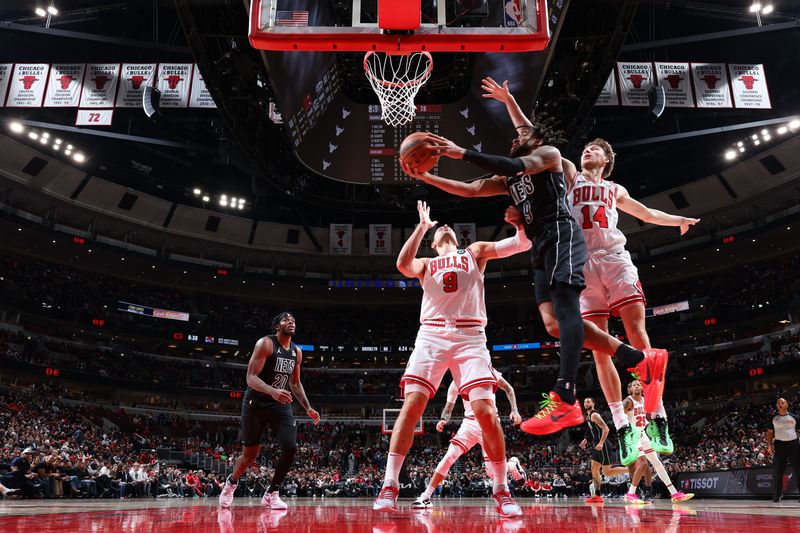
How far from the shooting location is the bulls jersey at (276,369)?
6.86 meters

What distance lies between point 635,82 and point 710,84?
197 cm

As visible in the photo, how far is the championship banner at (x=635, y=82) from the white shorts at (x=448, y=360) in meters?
13.2

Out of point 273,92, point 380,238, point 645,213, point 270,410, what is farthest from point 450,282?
point 380,238

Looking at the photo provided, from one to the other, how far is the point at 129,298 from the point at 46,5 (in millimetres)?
20067

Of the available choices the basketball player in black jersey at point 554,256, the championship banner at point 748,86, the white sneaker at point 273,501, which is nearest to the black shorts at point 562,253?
the basketball player in black jersey at point 554,256

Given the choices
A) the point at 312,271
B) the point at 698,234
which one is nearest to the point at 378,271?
the point at 312,271

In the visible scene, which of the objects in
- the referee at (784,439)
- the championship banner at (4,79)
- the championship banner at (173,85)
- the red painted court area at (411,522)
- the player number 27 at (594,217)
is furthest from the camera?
the championship banner at (173,85)

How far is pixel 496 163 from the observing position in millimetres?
3793

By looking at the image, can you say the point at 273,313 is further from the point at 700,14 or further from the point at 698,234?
the point at 700,14

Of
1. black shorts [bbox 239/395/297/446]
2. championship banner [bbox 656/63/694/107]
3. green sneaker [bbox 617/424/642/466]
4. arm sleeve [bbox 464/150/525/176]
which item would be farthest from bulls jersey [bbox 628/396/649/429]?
championship banner [bbox 656/63/694/107]

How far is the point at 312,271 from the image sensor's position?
38.7 m

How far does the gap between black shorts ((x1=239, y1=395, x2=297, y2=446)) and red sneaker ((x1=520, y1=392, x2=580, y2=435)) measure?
362cm

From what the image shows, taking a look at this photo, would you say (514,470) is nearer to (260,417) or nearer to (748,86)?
(260,417)

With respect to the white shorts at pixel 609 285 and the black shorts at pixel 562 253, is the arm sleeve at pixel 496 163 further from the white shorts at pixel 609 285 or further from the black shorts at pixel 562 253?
→ the white shorts at pixel 609 285
